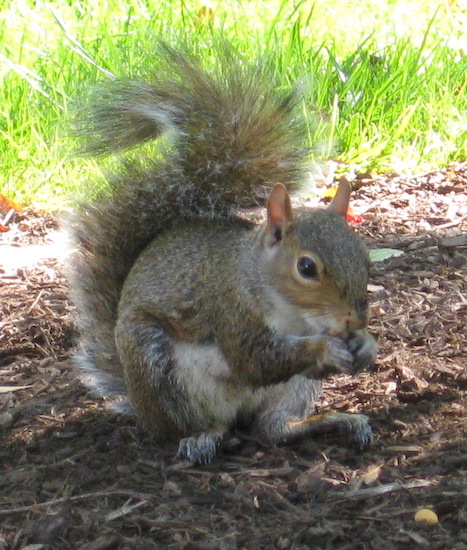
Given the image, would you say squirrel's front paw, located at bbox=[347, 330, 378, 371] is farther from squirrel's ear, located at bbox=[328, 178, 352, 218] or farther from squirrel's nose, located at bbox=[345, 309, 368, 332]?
squirrel's ear, located at bbox=[328, 178, 352, 218]

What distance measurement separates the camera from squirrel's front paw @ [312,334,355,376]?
6.81 ft

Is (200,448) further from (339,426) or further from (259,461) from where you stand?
(339,426)

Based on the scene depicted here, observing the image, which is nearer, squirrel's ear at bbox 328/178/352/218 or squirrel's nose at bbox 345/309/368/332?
squirrel's nose at bbox 345/309/368/332

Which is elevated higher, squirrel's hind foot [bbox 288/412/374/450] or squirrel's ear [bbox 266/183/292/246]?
squirrel's ear [bbox 266/183/292/246]

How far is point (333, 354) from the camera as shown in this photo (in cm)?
208

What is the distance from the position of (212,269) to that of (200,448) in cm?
42

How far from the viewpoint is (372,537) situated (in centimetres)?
180

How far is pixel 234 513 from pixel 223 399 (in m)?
0.39

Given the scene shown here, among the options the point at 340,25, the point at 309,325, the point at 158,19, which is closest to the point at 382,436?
the point at 309,325

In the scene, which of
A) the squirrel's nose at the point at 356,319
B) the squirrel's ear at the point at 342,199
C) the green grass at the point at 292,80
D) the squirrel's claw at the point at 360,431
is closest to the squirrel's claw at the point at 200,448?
the squirrel's claw at the point at 360,431

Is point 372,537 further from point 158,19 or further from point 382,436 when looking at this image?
point 158,19


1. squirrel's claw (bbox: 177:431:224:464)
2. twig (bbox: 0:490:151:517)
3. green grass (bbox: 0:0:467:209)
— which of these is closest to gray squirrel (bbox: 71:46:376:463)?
squirrel's claw (bbox: 177:431:224:464)

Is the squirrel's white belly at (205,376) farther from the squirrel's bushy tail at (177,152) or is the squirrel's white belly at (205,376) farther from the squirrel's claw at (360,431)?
the squirrel's bushy tail at (177,152)

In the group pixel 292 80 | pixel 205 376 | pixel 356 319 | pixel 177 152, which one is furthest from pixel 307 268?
pixel 292 80
